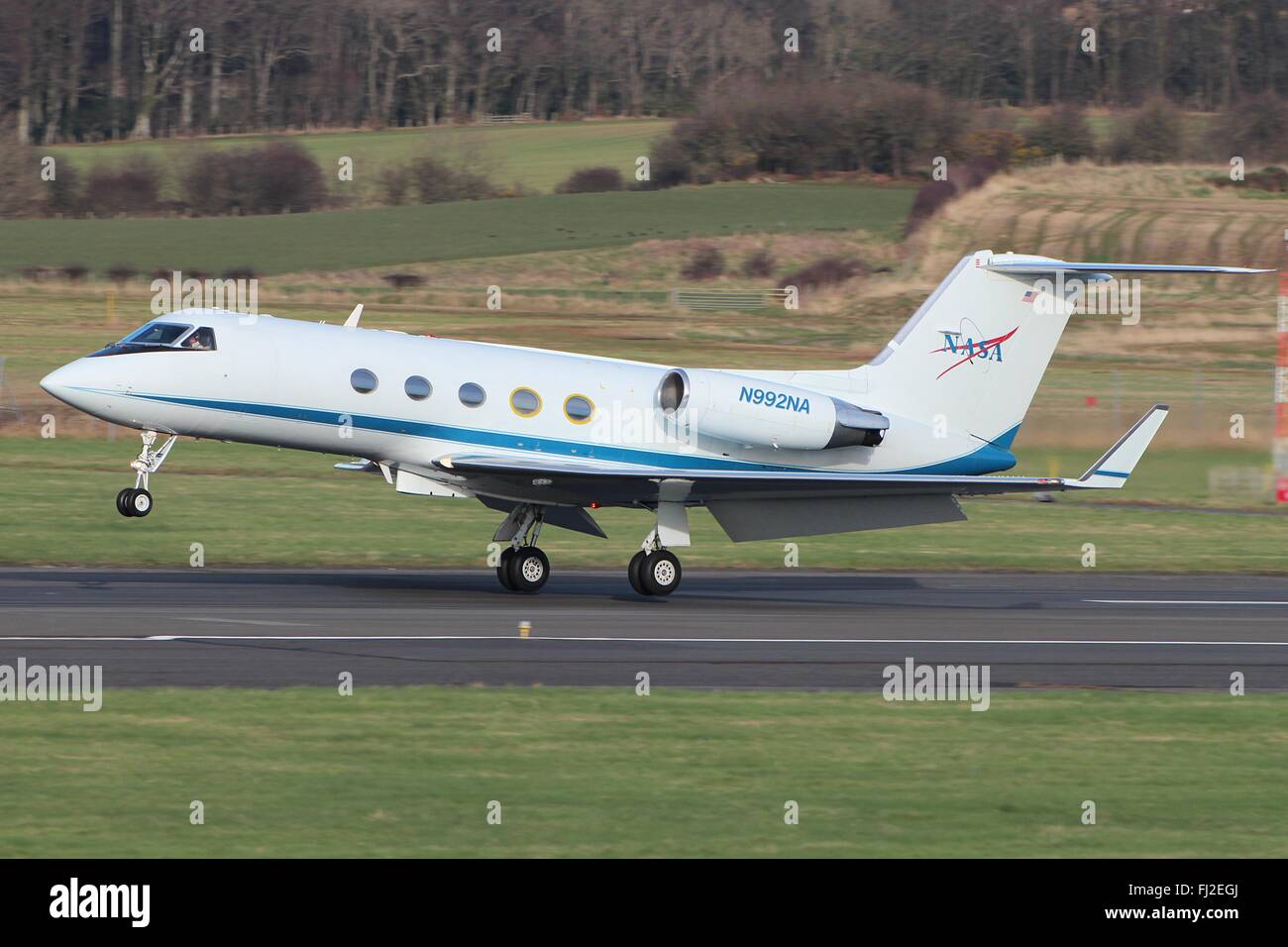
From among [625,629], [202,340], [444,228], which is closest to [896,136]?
[444,228]

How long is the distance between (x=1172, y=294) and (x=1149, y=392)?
18.1m

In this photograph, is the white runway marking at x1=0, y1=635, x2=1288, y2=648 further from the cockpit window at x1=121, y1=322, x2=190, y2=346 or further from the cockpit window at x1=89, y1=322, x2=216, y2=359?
the cockpit window at x1=121, y1=322, x2=190, y2=346

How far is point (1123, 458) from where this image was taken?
20906mm

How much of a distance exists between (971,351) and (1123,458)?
371 cm

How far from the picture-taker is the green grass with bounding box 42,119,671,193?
94.4 meters

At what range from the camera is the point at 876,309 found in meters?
65.2

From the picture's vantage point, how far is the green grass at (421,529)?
2683 cm

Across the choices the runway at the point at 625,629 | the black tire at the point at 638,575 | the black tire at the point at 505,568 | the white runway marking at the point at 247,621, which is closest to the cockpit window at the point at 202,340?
the runway at the point at 625,629

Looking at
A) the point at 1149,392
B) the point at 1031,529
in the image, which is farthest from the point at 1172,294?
the point at 1031,529

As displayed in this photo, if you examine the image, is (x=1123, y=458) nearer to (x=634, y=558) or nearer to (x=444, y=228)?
(x=634, y=558)

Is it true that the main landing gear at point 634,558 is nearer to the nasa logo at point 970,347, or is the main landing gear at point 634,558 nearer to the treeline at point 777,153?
the nasa logo at point 970,347

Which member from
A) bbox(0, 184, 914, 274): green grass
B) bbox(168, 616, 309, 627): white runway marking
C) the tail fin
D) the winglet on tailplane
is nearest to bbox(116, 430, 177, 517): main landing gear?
bbox(168, 616, 309, 627): white runway marking

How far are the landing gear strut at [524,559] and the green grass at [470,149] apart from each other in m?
71.3

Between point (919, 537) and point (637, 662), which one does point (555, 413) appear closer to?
point (637, 662)
